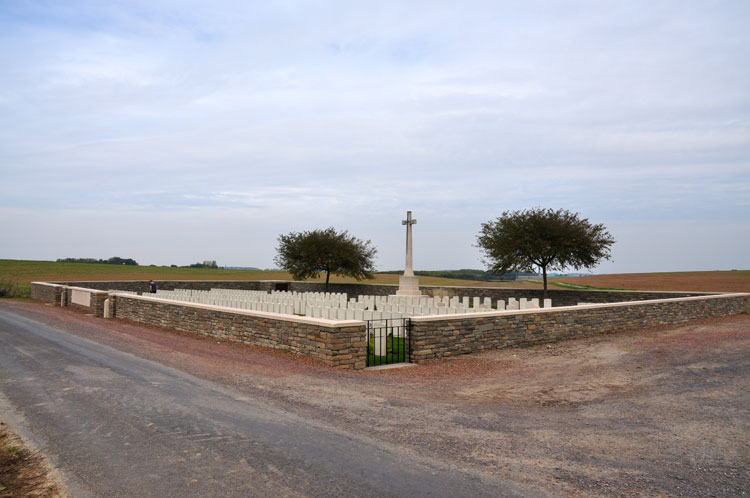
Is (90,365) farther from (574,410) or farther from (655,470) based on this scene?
(655,470)

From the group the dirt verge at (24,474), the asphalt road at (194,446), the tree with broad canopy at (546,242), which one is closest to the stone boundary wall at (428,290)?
the tree with broad canopy at (546,242)

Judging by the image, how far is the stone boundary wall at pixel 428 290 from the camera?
80.3 ft

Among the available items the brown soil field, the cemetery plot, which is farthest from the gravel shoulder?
the brown soil field

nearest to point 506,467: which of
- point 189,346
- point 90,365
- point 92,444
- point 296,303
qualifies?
point 92,444

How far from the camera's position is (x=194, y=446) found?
5.34m

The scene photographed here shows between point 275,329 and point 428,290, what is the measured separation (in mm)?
20948

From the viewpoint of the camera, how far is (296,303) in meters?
22.2

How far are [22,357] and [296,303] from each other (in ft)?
40.4

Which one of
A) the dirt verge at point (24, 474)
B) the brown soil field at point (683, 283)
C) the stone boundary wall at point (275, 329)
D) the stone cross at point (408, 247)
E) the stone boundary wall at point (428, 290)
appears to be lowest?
the dirt verge at point (24, 474)

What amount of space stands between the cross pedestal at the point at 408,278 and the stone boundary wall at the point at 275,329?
13.7 meters

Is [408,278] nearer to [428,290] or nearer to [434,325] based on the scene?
[428,290]

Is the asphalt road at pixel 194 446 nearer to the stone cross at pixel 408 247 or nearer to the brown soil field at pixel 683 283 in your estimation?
the stone cross at pixel 408 247

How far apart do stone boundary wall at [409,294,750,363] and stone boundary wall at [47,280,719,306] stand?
22.9 feet

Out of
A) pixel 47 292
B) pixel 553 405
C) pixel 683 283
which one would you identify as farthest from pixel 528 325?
pixel 683 283
